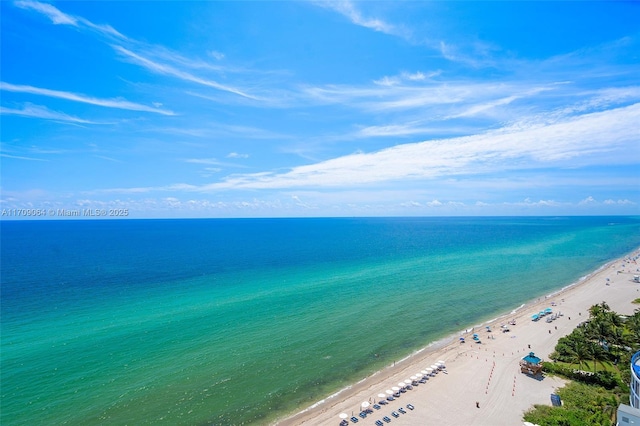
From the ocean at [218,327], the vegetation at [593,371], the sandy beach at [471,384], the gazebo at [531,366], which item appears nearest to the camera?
the vegetation at [593,371]

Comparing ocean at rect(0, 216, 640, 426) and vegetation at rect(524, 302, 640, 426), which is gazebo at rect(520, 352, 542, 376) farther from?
ocean at rect(0, 216, 640, 426)

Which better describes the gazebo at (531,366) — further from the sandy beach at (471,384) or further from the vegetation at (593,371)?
the vegetation at (593,371)

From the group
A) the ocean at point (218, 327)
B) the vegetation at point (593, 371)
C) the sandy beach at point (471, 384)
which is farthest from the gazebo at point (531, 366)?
the ocean at point (218, 327)

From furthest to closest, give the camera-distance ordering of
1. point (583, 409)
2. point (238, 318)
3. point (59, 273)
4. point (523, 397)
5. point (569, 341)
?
point (59, 273) < point (238, 318) < point (569, 341) < point (523, 397) < point (583, 409)

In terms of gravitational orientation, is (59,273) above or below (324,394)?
above

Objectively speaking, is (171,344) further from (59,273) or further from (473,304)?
(59,273)

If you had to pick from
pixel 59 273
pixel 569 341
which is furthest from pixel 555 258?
pixel 59 273

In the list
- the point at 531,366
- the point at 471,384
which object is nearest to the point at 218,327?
the point at 471,384
